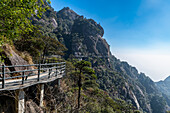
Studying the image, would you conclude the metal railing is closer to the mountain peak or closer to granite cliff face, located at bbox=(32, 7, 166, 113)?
granite cliff face, located at bbox=(32, 7, 166, 113)

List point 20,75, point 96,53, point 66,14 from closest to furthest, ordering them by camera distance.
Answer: point 20,75
point 96,53
point 66,14

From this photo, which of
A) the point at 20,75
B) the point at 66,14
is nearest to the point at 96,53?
the point at 66,14

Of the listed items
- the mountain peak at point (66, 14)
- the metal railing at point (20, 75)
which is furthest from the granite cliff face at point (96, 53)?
the metal railing at point (20, 75)

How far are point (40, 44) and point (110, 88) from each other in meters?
60.7

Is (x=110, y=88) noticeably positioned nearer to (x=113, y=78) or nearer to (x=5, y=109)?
(x=113, y=78)

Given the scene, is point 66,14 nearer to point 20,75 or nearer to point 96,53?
point 96,53

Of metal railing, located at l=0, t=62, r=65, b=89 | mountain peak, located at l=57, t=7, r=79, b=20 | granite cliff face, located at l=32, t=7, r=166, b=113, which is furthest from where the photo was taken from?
mountain peak, located at l=57, t=7, r=79, b=20

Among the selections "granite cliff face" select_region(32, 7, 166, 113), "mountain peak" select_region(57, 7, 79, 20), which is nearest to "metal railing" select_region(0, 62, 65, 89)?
"granite cliff face" select_region(32, 7, 166, 113)

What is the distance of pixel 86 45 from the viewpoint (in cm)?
9088

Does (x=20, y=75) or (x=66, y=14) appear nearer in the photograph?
(x=20, y=75)

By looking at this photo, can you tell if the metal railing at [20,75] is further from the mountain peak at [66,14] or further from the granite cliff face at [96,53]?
the mountain peak at [66,14]

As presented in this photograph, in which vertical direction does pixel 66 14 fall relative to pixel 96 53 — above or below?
above

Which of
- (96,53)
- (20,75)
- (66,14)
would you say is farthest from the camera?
(66,14)

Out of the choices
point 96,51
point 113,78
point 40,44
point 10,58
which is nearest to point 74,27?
point 96,51
